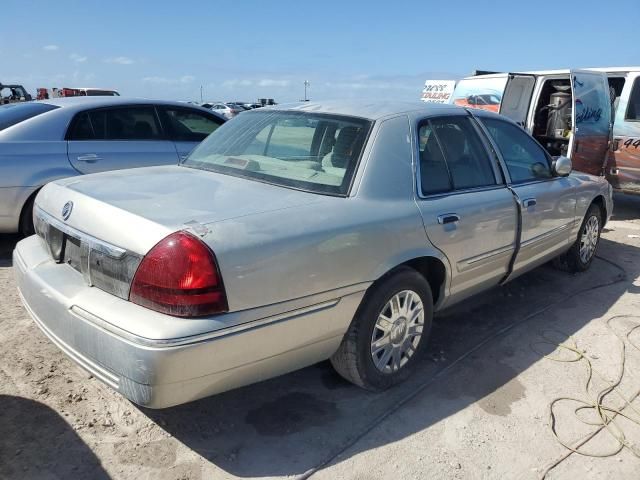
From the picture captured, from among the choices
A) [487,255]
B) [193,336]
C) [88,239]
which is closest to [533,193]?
[487,255]

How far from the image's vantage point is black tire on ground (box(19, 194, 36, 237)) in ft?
16.4

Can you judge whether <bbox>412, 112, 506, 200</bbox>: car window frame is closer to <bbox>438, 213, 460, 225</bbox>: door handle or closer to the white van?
<bbox>438, 213, 460, 225</bbox>: door handle

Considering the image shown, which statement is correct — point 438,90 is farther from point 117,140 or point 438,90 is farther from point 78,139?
point 78,139

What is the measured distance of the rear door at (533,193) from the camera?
13.0 ft

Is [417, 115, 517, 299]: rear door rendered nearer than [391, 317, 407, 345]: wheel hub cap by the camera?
No

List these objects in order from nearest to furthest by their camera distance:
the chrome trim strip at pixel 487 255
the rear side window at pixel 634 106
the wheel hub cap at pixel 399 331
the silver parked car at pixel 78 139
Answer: the wheel hub cap at pixel 399 331 < the chrome trim strip at pixel 487 255 < the silver parked car at pixel 78 139 < the rear side window at pixel 634 106

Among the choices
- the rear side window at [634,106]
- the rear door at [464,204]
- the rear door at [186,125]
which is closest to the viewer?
the rear door at [464,204]

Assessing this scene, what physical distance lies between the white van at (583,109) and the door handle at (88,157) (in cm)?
604

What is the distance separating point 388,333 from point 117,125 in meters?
3.89

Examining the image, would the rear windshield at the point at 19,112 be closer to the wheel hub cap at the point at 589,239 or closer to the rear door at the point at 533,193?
the rear door at the point at 533,193

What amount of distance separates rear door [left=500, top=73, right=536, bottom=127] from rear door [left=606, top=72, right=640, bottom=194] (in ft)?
4.33

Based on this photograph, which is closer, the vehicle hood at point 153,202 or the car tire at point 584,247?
the vehicle hood at point 153,202

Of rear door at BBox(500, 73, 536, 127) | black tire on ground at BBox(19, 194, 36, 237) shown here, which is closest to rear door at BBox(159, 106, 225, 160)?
black tire on ground at BBox(19, 194, 36, 237)

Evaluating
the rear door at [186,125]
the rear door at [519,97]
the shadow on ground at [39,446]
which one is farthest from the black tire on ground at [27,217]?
the rear door at [519,97]
